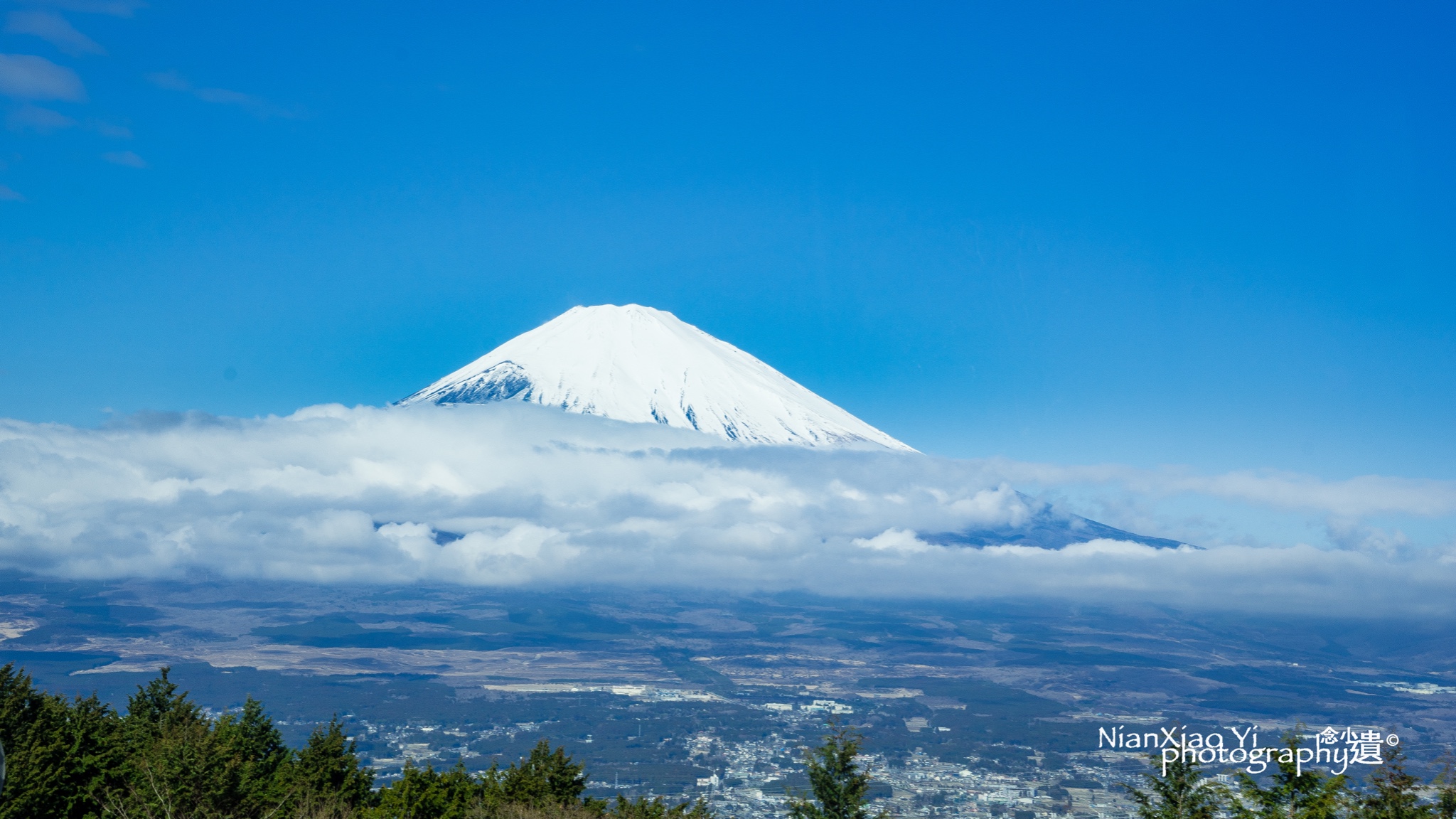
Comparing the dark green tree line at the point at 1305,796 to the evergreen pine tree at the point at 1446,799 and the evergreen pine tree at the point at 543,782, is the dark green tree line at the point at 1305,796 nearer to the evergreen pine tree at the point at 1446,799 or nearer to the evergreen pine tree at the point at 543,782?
the evergreen pine tree at the point at 1446,799

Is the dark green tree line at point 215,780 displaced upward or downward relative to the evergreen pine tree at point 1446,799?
downward

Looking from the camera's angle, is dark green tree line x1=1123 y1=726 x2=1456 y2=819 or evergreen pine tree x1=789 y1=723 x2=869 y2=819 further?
evergreen pine tree x1=789 y1=723 x2=869 y2=819

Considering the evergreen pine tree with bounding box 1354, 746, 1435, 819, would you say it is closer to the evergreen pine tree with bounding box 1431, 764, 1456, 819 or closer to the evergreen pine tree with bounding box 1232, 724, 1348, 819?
the evergreen pine tree with bounding box 1431, 764, 1456, 819

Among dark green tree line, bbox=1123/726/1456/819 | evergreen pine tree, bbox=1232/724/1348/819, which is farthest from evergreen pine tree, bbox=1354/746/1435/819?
evergreen pine tree, bbox=1232/724/1348/819

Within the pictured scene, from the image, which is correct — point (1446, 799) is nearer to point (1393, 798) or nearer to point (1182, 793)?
point (1393, 798)

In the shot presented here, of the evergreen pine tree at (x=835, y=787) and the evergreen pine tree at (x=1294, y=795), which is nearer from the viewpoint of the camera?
the evergreen pine tree at (x=1294, y=795)

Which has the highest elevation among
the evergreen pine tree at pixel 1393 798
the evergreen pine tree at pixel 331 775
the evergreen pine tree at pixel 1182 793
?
the evergreen pine tree at pixel 1393 798

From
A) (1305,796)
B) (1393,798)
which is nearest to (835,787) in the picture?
(1305,796)

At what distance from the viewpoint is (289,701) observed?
400ft

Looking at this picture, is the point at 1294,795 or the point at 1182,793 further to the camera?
the point at 1182,793

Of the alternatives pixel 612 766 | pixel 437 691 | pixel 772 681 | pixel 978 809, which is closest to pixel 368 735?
pixel 612 766

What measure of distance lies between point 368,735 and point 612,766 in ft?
90.2

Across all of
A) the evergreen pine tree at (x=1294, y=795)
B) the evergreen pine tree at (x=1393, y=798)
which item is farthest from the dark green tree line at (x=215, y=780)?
the evergreen pine tree at (x=1393, y=798)

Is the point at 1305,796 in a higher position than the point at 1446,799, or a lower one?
lower
